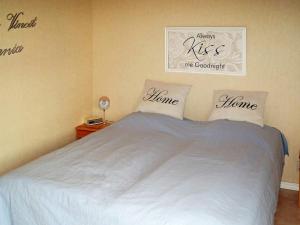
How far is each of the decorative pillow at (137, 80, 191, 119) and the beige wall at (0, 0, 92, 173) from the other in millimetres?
745

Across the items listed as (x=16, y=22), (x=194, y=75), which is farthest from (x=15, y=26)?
(x=194, y=75)

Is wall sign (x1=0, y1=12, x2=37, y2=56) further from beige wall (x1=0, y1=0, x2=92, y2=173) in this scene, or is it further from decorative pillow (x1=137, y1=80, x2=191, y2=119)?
decorative pillow (x1=137, y1=80, x2=191, y2=119)

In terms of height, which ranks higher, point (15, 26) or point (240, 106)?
point (15, 26)

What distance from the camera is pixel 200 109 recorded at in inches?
143

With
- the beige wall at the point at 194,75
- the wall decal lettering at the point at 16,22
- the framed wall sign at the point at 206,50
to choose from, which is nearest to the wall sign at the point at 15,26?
the wall decal lettering at the point at 16,22

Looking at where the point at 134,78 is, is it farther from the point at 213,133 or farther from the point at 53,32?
the point at 213,133

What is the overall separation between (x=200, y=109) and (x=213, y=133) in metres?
0.58

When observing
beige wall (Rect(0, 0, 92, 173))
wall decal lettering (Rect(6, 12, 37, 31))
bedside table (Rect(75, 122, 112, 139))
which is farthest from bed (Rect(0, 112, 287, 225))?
wall decal lettering (Rect(6, 12, 37, 31))

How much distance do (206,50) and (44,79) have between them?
1.54m

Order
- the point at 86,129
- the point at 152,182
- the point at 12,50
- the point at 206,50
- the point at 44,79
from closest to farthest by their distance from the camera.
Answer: the point at 152,182
the point at 12,50
the point at 44,79
the point at 206,50
the point at 86,129

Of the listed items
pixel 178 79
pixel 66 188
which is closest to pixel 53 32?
pixel 178 79

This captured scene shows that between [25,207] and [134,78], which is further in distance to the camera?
[134,78]

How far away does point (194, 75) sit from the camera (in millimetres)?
3615

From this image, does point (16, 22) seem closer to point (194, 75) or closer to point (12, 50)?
point (12, 50)
